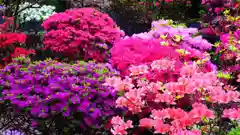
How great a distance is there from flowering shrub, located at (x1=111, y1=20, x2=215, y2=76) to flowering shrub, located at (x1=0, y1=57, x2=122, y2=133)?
25.4 inches

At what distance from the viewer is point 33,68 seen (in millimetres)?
3793

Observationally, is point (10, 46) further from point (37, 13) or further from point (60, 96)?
point (37, 13)

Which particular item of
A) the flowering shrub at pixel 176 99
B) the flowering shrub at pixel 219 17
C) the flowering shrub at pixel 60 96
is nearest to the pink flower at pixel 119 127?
the flowering shrub at pixel 176 99

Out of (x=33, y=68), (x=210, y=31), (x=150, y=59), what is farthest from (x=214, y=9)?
(x=33, y=68)

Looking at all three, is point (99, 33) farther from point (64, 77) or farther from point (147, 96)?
point (147, 96)

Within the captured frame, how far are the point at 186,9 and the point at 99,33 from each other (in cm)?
929

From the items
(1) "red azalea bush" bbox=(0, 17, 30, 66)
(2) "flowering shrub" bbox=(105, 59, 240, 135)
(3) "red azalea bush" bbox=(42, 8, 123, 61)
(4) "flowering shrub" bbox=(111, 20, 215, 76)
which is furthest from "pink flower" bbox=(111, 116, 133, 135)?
(1) "red azalea bush" bbox=(0, 17, 30, 66)

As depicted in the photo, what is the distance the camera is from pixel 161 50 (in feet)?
13.7

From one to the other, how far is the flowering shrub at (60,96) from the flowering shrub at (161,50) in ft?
2.12

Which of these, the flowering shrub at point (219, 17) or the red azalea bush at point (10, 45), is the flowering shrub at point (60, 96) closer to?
the red azalea bush at point (10, 45)

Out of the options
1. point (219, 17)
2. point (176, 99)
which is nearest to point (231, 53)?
point (219, 17)

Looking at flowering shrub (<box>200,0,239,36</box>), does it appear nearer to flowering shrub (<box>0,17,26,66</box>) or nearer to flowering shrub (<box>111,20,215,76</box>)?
flowering shrub (<box>111,20,215,76</box>)

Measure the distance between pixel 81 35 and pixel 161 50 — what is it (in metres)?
1.63

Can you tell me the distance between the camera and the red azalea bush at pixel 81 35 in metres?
5.50
